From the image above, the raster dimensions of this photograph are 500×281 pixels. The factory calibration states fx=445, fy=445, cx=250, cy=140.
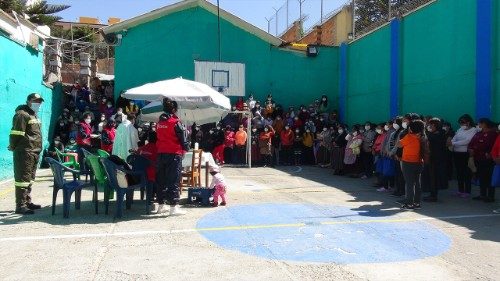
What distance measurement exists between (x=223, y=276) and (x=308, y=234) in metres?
2.04

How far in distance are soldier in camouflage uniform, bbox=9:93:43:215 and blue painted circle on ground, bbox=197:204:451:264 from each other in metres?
3.16

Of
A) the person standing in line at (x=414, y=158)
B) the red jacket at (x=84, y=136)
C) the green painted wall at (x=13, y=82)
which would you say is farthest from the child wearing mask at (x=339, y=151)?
the green painted wall at (x=13, y=82)

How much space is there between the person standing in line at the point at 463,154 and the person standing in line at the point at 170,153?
6313 millimetres

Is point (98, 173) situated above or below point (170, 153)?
below

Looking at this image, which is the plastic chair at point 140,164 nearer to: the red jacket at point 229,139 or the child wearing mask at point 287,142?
the red jacket at point 229,139

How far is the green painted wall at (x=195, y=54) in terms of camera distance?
20406mm

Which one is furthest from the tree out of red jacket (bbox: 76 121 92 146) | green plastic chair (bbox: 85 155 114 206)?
green plastic chair (bbox: 85 155 114 206)

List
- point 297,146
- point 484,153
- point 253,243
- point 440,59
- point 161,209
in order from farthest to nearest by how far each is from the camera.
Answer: point 297,146
point 440,59
point 484,153
point 161,209
point 253,243

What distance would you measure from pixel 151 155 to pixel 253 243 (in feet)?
9.87

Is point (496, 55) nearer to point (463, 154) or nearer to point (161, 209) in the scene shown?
point (463, 154)

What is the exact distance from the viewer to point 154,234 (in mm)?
6445

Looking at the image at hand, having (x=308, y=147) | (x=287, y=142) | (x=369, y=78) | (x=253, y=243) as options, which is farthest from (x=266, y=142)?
(x=253, y=243)

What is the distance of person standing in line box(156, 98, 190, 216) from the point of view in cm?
745

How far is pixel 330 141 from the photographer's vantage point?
16734mm
